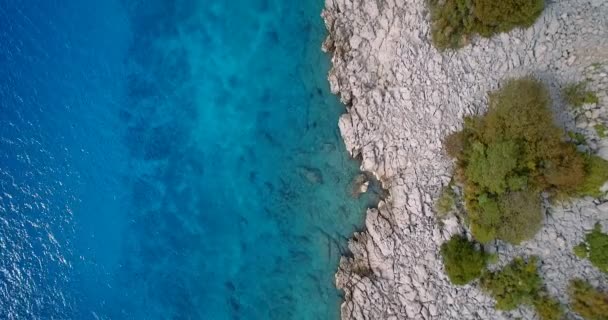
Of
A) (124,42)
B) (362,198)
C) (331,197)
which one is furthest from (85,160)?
(362,198)

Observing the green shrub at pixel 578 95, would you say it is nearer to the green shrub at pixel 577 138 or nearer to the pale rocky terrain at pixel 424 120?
the pale rocky terrain at pixel 424 120

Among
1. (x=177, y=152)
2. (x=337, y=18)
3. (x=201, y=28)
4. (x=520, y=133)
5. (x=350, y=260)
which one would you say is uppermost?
(x=201, y=28)

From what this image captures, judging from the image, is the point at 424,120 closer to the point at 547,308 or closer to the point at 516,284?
the point at 516,284

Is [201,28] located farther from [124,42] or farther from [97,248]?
[97,248]

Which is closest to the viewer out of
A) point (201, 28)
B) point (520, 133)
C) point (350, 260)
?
point (520, 133)

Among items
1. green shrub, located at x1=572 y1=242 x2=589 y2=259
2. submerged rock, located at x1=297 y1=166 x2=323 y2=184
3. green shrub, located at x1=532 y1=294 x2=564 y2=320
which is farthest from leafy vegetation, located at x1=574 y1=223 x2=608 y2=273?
submerged rock, located at x1=297 y1=166 x2=323 y2=184

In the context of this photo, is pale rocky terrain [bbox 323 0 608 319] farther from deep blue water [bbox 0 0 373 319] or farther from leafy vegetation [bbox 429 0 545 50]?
deep blue water [bbox 0 0 373 319]

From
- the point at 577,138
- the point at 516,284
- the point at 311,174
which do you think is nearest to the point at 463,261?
the point at 516,284
